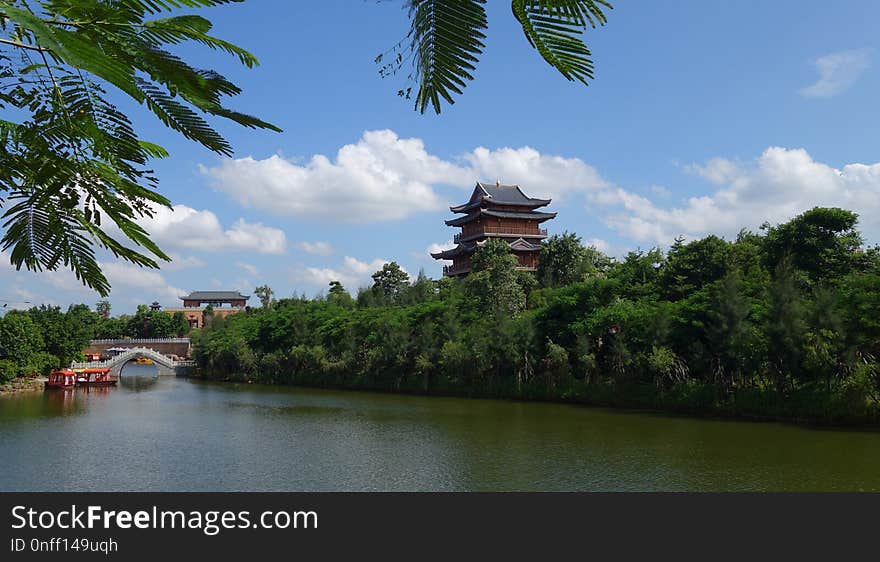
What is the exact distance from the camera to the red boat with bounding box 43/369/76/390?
2702cm

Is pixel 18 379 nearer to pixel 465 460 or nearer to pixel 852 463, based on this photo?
pixel 465 460

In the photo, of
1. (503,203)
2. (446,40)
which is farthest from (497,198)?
(446,40)

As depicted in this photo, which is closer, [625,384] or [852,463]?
[852,463]

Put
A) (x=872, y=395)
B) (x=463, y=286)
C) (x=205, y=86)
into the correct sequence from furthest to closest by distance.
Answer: (x=463, y=286)
(x=872, y=395)
(x=205, y=86)

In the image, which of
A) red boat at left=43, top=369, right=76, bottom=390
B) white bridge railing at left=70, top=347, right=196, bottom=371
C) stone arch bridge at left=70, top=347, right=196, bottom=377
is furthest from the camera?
stone arch bridge at left=70, top=347, right=196, bottom=377

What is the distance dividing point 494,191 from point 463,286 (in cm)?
739

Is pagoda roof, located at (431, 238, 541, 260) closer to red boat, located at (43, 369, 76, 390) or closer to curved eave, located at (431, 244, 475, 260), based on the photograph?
curved eave, located at (431, 244, 475, 260)

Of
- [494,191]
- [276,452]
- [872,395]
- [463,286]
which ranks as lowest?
[276,452]

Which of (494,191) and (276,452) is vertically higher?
(494,191)

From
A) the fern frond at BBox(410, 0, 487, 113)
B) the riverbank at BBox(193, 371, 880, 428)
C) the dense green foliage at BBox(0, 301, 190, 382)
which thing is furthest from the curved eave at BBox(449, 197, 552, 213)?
the fern frond at BBox(410, 0, 487, 113)

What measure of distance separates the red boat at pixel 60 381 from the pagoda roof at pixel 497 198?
19797mm

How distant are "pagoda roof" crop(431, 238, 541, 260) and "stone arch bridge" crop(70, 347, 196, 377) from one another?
705 inches

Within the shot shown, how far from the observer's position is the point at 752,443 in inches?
511
